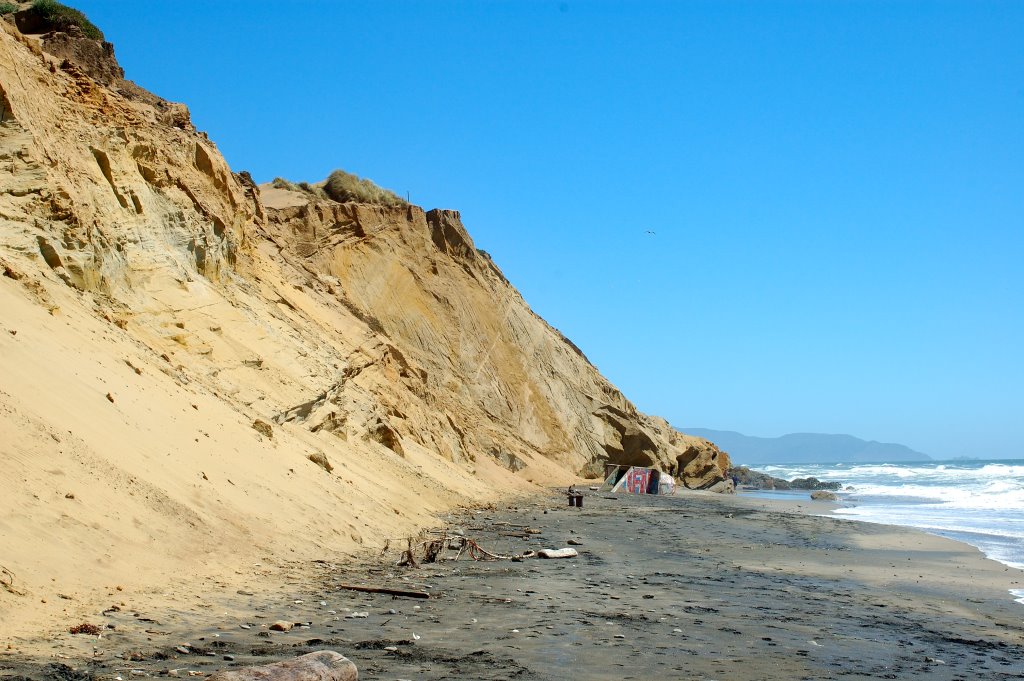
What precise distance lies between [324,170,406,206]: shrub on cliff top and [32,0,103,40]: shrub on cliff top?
18221 mm

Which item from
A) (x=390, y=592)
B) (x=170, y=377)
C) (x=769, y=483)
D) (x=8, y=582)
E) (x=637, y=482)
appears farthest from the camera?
(x=769, y=483)

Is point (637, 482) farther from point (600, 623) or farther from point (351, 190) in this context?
point (600, 623)

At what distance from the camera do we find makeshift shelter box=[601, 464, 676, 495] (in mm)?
34000

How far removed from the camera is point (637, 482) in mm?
34438

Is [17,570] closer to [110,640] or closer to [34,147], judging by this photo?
[110,640]

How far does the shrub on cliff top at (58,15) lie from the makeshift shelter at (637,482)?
22.9 meters

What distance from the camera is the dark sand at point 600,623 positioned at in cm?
654

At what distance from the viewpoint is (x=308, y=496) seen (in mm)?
13023

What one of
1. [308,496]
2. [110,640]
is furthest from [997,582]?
[110,640]

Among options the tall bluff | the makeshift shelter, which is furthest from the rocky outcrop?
the makeshift shelter

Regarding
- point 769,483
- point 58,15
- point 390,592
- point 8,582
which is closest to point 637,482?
point 58,15

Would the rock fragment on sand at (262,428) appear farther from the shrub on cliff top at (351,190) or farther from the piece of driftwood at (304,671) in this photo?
the shrub on cliff top at (351,190)

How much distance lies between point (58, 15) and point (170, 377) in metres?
13.6

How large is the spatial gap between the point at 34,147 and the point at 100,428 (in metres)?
7.63
